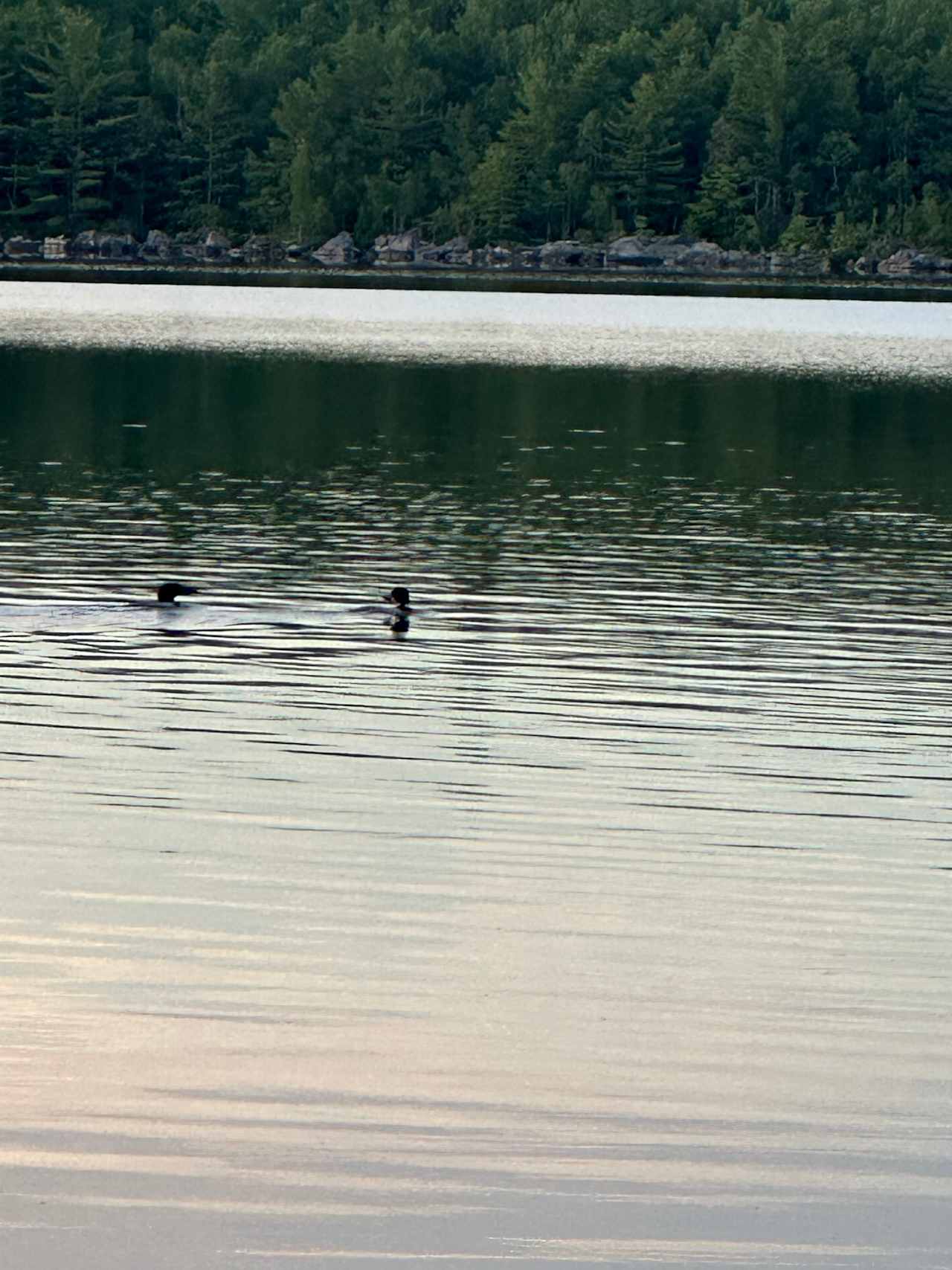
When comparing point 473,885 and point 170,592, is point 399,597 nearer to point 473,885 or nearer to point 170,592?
point 170,592

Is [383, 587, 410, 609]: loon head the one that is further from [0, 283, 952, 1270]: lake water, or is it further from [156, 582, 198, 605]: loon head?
[156, 582, 198, 605]: loon head

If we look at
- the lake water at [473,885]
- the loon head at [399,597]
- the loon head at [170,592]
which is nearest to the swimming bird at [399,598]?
the loon head at [399,597]

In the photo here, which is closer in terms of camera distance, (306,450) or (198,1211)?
(198,1211)

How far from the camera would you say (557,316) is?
149 meters

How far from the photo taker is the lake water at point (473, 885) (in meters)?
13.9

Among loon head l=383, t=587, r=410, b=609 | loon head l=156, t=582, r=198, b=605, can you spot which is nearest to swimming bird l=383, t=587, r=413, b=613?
loon head l=383, t=587, r=410, b=609

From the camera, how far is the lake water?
13922 millimetres

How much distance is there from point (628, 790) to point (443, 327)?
108 metres

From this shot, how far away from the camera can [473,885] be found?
794 inches

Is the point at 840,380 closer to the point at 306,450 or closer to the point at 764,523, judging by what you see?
the point at 306,450

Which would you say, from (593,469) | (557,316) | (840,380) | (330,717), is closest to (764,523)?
(593,469)

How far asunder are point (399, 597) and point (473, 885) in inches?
583

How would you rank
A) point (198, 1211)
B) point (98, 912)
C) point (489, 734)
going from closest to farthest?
point (198, 1211), point (98, 912), point (489, 734)

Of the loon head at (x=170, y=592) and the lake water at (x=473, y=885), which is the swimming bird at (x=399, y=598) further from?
the loon head at (x=170, y=592)
